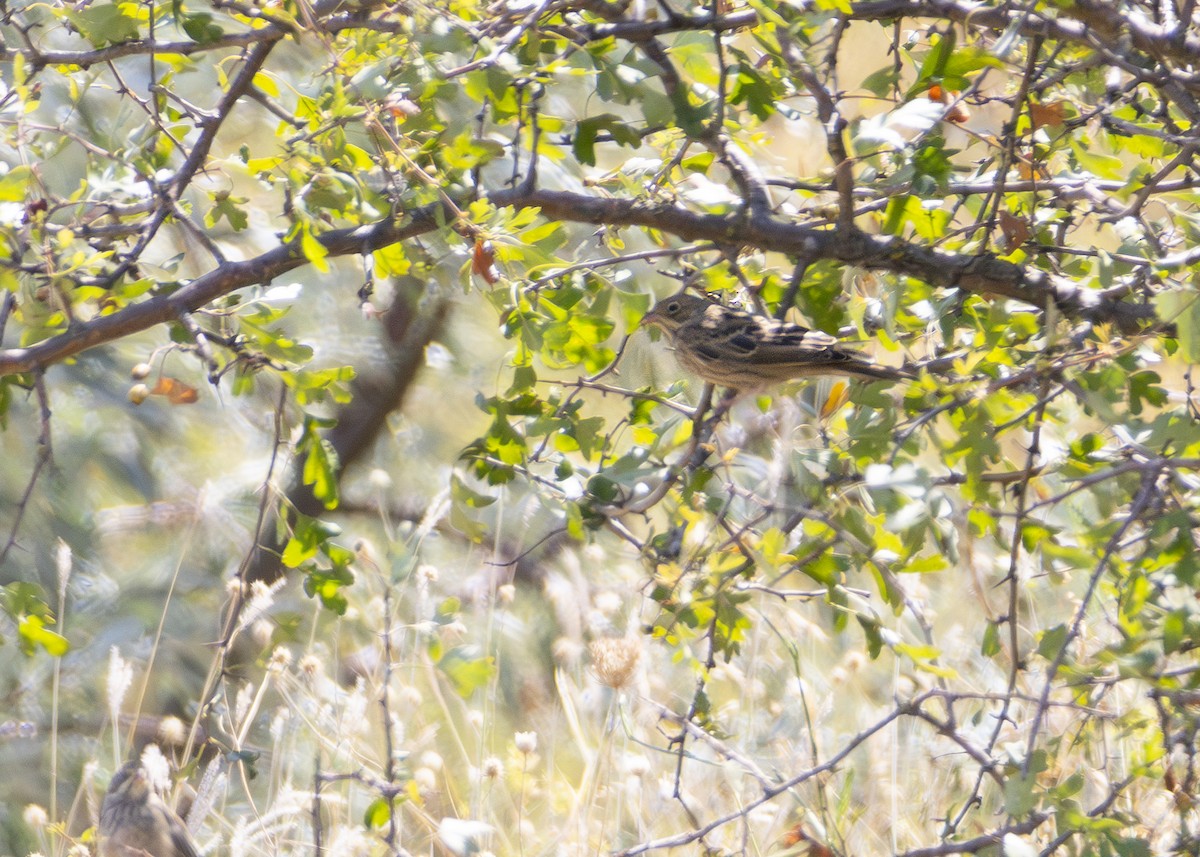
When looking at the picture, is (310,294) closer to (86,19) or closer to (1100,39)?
(86,19)

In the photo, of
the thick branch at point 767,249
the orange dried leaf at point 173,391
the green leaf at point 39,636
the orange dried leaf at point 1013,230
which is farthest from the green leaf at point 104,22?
the orange dried leaf at point 1013,230

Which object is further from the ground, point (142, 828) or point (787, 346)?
point (787, 346)

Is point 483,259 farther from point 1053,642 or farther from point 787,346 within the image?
point 787,346

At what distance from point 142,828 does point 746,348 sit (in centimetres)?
240

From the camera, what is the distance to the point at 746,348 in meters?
3.41

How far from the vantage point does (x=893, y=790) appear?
3850 mm

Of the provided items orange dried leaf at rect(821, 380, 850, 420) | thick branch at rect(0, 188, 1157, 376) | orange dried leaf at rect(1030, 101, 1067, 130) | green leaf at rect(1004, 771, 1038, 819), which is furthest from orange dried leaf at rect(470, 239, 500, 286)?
green leaf at rect(1004, 771, 1038, 819)

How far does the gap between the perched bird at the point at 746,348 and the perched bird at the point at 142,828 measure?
2.14 metres

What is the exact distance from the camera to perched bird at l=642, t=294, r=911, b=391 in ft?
9.82

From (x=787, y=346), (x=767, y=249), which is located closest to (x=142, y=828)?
(x=787, y=346)

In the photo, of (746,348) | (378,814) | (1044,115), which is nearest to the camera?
(1044,115)

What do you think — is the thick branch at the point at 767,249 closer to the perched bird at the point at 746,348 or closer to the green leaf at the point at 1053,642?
the perched bird at the point at 746,348

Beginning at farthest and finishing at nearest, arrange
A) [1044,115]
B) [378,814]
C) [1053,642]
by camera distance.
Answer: [378,814] → [1044,115] → [1053,642]

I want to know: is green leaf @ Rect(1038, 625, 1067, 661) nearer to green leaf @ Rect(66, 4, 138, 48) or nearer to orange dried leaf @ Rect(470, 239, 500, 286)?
orange dried leaf @ Rect(470, 239, 500, 286)
